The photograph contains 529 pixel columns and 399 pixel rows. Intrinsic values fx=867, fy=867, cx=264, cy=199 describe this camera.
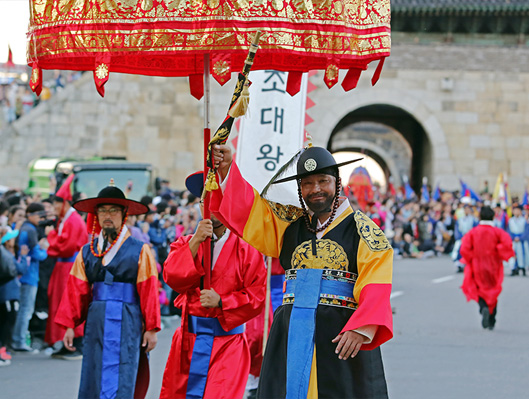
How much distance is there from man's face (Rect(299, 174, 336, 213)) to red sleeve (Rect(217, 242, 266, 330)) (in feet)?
3.36

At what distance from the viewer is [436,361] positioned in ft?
30.2

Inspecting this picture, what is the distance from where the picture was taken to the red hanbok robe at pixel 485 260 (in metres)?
12.0

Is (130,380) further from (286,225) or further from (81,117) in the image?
(81,117)

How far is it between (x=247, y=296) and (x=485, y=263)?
25.4ft

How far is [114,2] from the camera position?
441 cm

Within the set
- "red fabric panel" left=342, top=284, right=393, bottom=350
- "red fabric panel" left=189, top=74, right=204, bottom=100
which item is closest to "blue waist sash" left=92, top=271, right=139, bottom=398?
"red fabric panel" left=189, top=74, right=204, bottom=100

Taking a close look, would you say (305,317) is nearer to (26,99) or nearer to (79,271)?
(79,271)

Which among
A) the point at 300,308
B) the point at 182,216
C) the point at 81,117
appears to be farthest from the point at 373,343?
the point at 81,117

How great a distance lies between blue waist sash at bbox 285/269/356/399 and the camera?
4.24m

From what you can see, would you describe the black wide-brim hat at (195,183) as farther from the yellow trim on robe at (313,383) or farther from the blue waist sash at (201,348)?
the yellow trim on robe at (313,383)

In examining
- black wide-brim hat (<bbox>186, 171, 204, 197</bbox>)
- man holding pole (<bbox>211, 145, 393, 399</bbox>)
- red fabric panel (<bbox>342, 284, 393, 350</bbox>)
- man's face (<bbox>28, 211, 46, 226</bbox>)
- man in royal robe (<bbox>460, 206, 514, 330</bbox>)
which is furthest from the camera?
man in royal robe (<bbox>460, 206, 514, 330</bbox>)

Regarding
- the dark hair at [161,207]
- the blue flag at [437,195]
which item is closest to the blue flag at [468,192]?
the blue flag at [437,195]

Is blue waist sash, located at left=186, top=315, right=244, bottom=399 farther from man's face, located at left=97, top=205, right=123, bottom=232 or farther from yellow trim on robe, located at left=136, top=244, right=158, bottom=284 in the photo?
man's face, located at left=97, top=205, right=123, bottom=232

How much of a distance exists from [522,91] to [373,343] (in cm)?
2575
